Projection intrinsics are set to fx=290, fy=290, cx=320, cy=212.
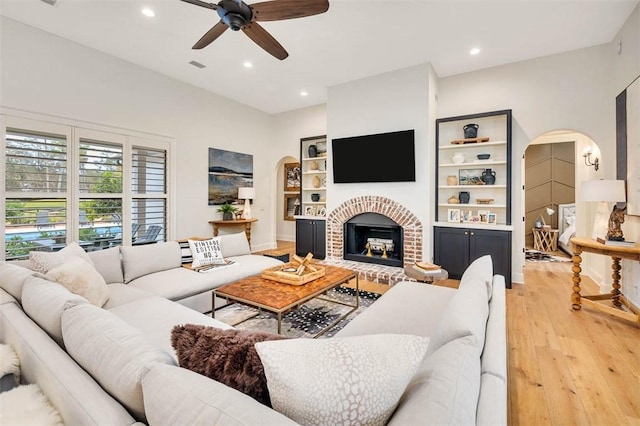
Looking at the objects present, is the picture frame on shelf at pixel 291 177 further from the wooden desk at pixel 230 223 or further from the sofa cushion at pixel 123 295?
the sofa cushion at pixel 123 295

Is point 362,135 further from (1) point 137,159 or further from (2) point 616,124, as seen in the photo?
(1) point 137,159

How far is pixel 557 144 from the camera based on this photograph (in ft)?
22.7

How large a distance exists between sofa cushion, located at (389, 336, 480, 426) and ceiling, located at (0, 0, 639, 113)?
325 centimetres

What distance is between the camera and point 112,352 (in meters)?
0.91

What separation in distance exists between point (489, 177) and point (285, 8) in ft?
11.7

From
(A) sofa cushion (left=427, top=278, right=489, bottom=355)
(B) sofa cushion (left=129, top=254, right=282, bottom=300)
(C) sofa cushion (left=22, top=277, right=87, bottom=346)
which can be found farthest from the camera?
(B) sofa cushion (left=129, top=254, right=282, bottom=300)

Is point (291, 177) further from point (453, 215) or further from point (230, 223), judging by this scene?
point (453, 215)

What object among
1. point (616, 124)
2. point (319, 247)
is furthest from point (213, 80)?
point (616, 124)

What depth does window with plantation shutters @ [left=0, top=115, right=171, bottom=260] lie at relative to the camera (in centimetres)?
332

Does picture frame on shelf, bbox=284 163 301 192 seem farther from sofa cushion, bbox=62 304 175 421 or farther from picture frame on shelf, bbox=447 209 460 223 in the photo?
sofa cushion, bbox=62 304 175 421

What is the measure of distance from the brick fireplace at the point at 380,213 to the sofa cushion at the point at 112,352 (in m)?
3.95

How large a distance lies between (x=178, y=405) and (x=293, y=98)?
18.8ft

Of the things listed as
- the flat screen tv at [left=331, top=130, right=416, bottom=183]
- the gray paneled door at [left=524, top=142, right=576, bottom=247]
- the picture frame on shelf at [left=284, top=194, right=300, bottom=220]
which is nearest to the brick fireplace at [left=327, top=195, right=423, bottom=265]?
the flat screen tv at [left=331, top=130, right=416, bottom=183]

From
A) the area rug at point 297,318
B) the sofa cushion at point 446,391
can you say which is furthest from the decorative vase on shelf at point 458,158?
→ the sofa cushion at point 446,391
